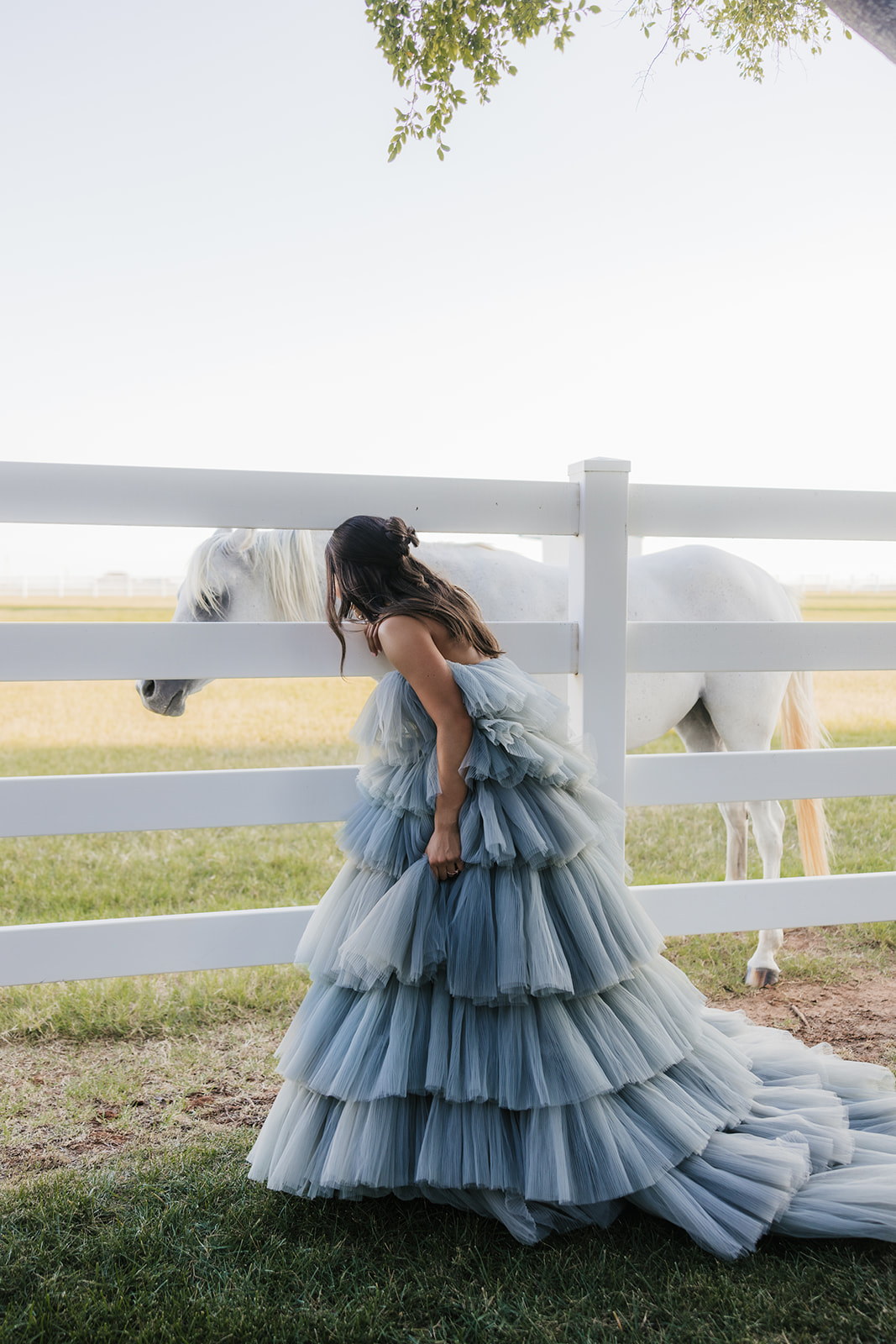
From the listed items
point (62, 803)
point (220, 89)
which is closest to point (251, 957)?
point (62, 803)

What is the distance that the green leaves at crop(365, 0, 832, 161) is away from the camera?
511cm

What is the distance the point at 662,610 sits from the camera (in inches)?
154

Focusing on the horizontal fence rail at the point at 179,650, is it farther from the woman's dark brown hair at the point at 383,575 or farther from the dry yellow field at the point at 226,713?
the dry yellow field at the point at 226,713

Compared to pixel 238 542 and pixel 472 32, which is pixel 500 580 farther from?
pixel 472 32

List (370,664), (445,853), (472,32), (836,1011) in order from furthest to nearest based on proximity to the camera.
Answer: (472,32)
(836,1011)
(370,664)
(445,853)

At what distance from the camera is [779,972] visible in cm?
354

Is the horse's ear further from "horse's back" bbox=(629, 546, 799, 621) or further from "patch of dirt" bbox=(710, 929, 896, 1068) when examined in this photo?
"patch of dirt" bbox=(710, 929, 896, 1068)

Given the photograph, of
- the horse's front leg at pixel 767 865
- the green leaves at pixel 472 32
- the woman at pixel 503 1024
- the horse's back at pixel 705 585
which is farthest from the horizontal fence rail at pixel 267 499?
the green leaves at pixel 472 32

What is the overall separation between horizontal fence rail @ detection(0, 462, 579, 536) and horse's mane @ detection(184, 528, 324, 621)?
2.76ft

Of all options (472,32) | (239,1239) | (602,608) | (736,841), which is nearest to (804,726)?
(736,841)

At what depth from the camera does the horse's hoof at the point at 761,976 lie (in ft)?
11.4

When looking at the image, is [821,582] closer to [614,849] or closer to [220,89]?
[220,89]

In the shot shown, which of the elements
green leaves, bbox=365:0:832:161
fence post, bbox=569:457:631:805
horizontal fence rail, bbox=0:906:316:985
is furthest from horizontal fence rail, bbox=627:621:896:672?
green leaves, bbox=365:0:832:161

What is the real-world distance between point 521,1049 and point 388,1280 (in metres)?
0.51
